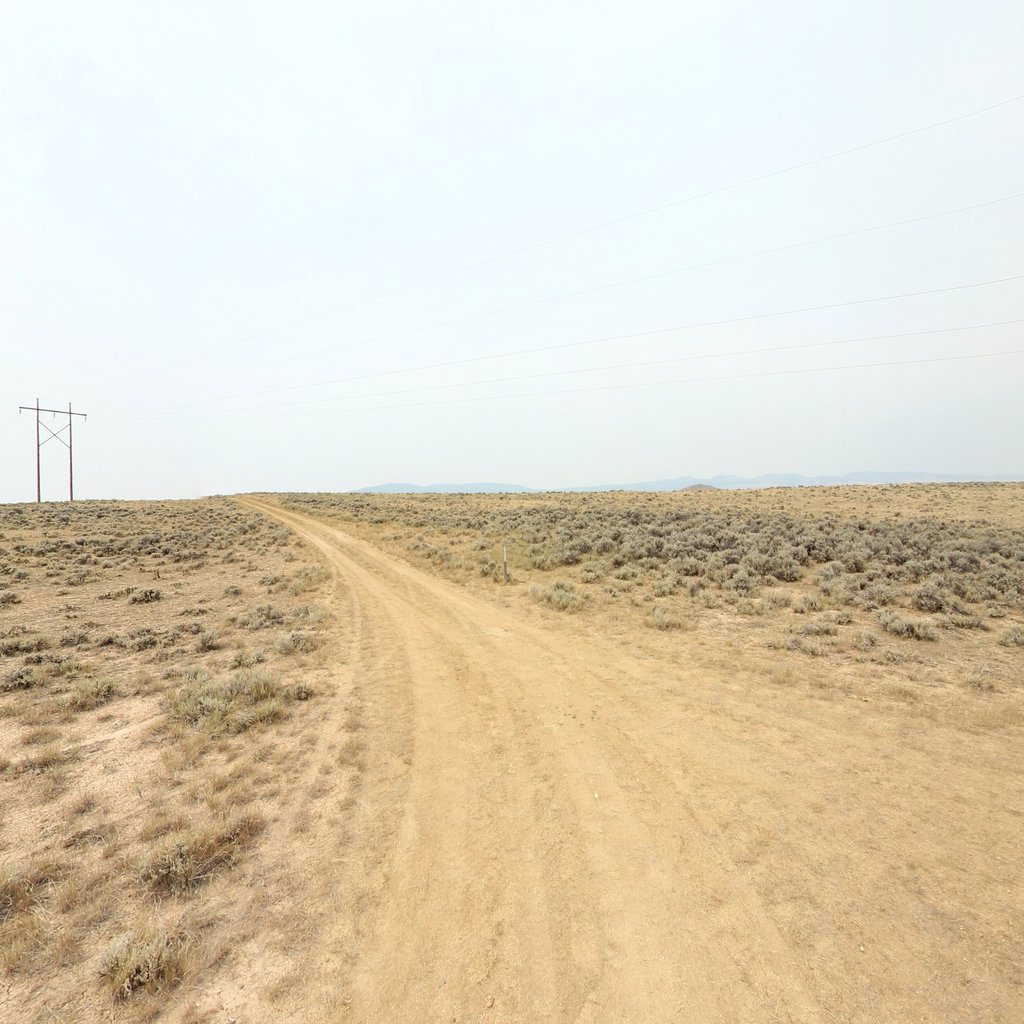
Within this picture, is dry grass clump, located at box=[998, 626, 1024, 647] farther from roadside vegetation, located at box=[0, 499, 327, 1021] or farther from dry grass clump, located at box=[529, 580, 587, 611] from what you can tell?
roadside vegetation, located at box=[0, 499, 327, 1021]

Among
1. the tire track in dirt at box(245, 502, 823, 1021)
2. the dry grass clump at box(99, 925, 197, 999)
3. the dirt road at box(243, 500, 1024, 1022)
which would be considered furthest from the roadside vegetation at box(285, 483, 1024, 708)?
the dry grass clump at box(99, 925, 197, 999)

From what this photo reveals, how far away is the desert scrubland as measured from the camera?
3.86 m

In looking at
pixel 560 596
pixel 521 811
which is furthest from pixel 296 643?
pixel 521 811

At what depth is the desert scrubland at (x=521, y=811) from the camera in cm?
386

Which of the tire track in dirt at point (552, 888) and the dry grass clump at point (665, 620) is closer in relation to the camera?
the tire track in dirt at point (552, 888)

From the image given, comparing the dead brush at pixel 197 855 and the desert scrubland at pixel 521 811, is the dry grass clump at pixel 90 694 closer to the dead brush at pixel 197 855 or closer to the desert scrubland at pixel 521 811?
the desert scrubland at pixel 521 811

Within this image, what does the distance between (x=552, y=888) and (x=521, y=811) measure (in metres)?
1.15

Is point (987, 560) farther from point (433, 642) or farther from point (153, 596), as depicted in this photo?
point (153, 596)

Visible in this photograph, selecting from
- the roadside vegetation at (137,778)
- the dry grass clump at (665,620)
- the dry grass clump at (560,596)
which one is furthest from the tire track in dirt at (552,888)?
the dry grass clump at (560,596)

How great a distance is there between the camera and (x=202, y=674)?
9641 mm

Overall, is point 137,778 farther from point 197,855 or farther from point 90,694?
point 90,694

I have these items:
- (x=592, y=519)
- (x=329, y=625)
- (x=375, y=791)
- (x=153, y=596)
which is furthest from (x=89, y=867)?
(x=592, y=519)

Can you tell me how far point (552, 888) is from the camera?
187 inches

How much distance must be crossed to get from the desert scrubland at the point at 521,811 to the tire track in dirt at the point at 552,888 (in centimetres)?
3
